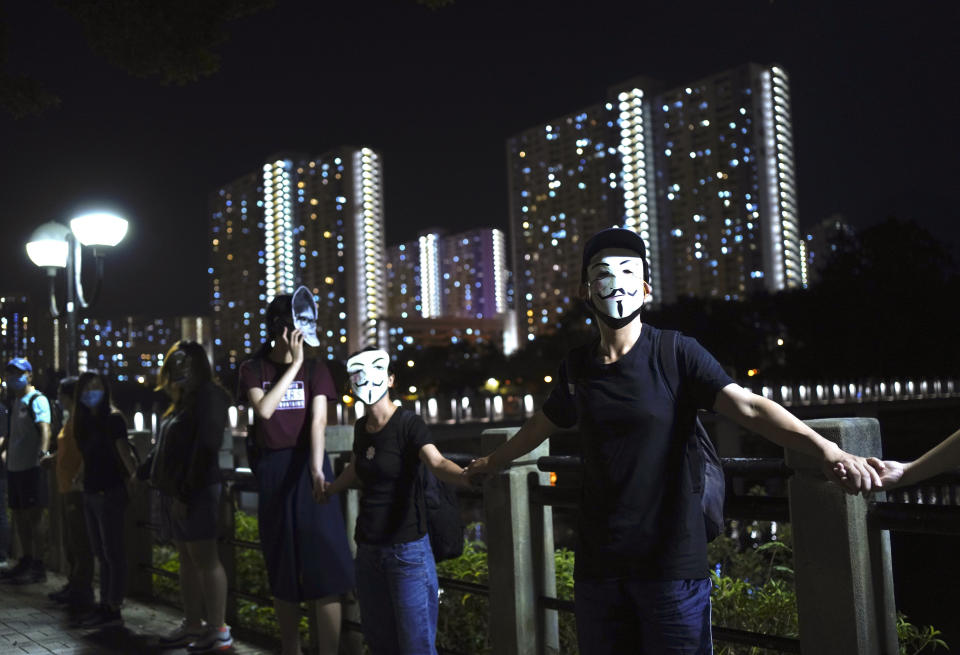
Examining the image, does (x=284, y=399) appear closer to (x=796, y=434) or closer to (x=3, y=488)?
Result: (x=796, y=434)

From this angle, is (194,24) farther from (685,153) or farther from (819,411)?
(685,153)

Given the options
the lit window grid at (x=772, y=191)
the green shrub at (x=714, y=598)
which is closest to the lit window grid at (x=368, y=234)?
the lit window grid at (x=772, y=191)

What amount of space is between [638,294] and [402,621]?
70.4 inches

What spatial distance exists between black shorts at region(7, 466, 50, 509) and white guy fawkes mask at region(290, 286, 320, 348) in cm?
533

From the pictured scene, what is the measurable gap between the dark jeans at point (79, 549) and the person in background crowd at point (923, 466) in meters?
6.11

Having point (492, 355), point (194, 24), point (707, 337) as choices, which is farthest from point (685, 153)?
point (194, 24)

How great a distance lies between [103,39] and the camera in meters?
8.95

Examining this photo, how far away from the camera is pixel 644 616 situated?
108 inches

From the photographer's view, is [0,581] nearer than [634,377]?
No

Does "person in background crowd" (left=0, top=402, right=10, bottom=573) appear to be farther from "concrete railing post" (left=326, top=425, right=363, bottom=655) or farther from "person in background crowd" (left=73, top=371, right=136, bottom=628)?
"concrete railing post" (left=326, top=425, right=363, bottom=655)

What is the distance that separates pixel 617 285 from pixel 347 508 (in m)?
3.15

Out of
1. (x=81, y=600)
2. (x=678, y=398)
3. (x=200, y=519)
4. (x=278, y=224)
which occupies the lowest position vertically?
(x=81, y=600)

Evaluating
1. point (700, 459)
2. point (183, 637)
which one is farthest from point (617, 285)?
point (183, 637)

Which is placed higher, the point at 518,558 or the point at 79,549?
the point at 518,558
